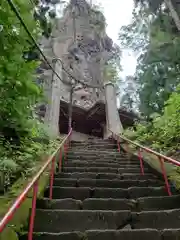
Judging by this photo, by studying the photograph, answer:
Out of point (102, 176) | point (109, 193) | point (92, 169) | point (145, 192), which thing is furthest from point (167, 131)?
point (109, 193)

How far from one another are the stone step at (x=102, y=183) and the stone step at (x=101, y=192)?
1.42 ft

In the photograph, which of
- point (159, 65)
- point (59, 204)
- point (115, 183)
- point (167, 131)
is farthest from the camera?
point (159, 65)

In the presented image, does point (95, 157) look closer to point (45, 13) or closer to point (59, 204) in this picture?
point (59, 204)

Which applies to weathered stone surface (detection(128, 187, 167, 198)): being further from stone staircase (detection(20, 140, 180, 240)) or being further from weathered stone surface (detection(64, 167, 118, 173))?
weathered stone surface (detection(64, 167, 118, 173))

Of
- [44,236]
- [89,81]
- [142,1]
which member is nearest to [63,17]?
[89,81]

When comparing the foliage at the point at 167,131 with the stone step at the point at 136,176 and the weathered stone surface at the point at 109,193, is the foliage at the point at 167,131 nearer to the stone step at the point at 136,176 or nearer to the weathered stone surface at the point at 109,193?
the stone step at the point at 136,176

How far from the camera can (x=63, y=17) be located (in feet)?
82.2

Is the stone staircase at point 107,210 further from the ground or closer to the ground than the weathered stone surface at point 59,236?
further from the ground

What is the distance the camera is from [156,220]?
10.5 feet

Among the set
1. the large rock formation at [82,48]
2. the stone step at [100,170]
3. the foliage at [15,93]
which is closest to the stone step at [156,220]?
the foliage at [15,93]

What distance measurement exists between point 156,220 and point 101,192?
3.67 feet

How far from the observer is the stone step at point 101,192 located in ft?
13.2

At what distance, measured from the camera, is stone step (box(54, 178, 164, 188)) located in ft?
14.9

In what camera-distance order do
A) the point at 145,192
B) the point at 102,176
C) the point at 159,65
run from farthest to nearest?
1. the point at 159,65
2. the point at 102,176
3. the point at 145,192
